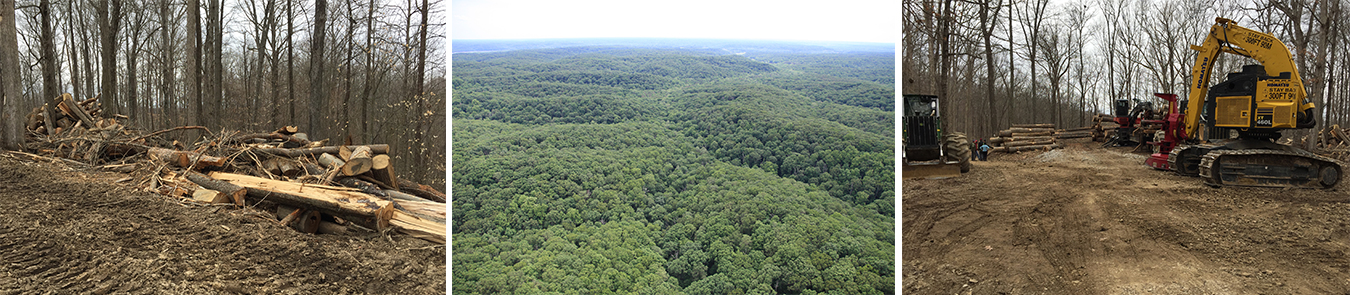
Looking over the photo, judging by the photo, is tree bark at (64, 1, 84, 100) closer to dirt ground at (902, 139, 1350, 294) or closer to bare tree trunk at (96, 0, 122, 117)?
bare tree trunk at (96, 0, 122, 117)

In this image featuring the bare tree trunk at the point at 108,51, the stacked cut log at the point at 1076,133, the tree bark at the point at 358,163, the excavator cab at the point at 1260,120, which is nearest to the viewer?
the tree bark at the point at 358,163

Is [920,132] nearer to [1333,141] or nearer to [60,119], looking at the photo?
[60,119]

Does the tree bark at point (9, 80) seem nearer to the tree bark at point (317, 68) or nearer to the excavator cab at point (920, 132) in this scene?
the tree bark at point (317, 68)

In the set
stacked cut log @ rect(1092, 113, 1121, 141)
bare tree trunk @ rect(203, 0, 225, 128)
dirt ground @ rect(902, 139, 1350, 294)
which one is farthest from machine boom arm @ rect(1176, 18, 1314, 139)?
bare tree trunk @ rect(203, 0, 225, 128)

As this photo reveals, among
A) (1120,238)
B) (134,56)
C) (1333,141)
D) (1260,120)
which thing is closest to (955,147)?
(1120,238)

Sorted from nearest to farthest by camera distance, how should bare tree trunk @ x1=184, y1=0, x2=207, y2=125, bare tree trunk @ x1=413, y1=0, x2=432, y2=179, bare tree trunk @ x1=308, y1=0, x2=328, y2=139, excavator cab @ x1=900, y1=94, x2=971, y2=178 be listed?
excavator cab @ x1=900, y1=94, x2=971, y2=178 < bare tree trunk @ x1=413, y1=0, x2=432, y2=179 < bare tree trunk @ x1=308, y1=0, x2=328, y2=139 < bare tree trunk @ x1=184, y1=0, x2=207, y2=125

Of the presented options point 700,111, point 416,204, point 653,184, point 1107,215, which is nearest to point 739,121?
point 700,111

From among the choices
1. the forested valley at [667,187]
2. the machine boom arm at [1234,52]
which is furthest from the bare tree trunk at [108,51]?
the machine boom arm at [1234,52]
